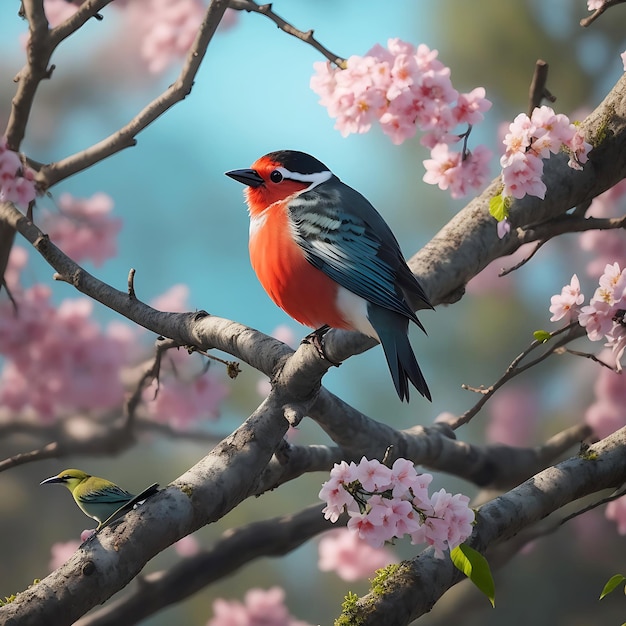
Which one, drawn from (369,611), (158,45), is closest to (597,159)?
(369,611)

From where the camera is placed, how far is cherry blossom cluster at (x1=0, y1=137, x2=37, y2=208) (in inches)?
80.2

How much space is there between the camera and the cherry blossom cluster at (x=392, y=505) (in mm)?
1230

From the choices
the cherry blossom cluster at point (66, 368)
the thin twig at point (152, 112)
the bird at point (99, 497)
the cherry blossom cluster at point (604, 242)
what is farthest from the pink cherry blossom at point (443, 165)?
the cherry blossom cluster at point (66, 368)

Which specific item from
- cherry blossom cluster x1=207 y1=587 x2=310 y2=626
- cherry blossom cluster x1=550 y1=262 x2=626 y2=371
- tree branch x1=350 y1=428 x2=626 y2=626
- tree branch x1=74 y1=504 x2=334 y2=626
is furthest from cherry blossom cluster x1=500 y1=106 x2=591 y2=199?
cherry blossom cluster x1=207 y1=587 x2=310 y2=626

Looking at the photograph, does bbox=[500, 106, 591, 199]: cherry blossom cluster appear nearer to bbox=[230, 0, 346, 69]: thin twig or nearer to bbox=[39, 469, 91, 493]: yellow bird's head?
bbox=[230, 0, 346, 69]: thin twig

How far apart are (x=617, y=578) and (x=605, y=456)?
0.45 metres

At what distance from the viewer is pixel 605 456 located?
169cm

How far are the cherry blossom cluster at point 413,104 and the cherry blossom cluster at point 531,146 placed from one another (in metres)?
0.28

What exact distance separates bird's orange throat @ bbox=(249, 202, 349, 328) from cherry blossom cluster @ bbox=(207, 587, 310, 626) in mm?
1838

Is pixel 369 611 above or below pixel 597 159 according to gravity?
below

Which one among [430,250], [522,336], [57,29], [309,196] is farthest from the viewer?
[522,336]

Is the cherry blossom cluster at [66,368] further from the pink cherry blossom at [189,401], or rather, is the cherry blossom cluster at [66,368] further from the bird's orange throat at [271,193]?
the bird's orange throat at [271,193]

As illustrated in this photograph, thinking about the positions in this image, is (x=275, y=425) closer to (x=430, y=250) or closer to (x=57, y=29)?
(x=430, y=250)

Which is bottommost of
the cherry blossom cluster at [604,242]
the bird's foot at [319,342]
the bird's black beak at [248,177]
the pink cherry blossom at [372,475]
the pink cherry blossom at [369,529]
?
the pink cherry blossom at [369,529]
